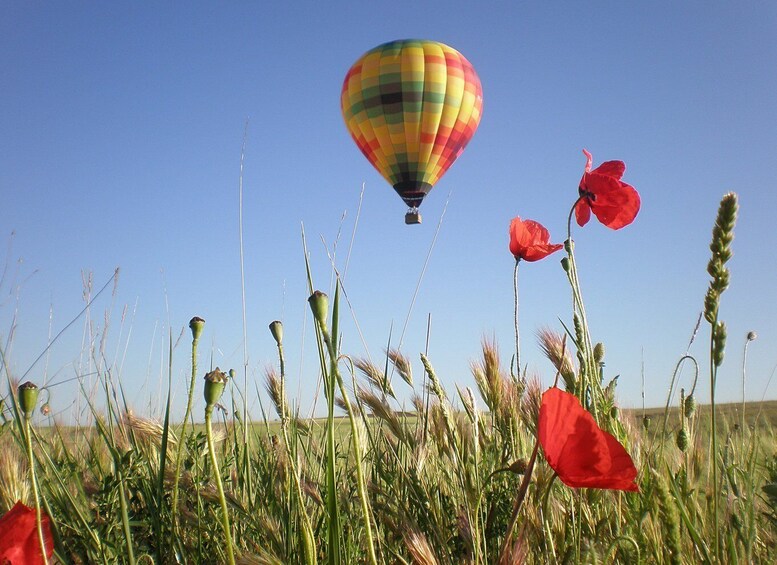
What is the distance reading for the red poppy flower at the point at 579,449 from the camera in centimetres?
107

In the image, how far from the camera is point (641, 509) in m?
1.50

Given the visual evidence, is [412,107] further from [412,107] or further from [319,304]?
[319,304]

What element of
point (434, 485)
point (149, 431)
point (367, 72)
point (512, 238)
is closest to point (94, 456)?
point (149, 431)

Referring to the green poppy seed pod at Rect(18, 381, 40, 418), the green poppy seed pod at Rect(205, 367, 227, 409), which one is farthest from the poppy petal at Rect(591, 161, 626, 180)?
the green poppy seed pod at Rect(18, 381, 40, 418)

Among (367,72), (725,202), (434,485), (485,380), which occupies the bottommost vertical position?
(434,485)

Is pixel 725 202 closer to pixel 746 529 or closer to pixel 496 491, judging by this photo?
pixel 746 529

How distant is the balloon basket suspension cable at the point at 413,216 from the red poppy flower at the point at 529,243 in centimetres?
1108

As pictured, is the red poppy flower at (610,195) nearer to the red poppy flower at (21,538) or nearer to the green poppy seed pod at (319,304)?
the green poppy seed pod at (319,304)

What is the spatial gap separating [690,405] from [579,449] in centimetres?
90

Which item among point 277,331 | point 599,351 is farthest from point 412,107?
point 277,331

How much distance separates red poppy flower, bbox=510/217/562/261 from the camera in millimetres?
2746

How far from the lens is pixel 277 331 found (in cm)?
138

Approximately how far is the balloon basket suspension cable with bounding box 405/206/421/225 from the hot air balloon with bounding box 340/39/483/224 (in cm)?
94

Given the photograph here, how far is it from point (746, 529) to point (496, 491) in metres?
0.61
